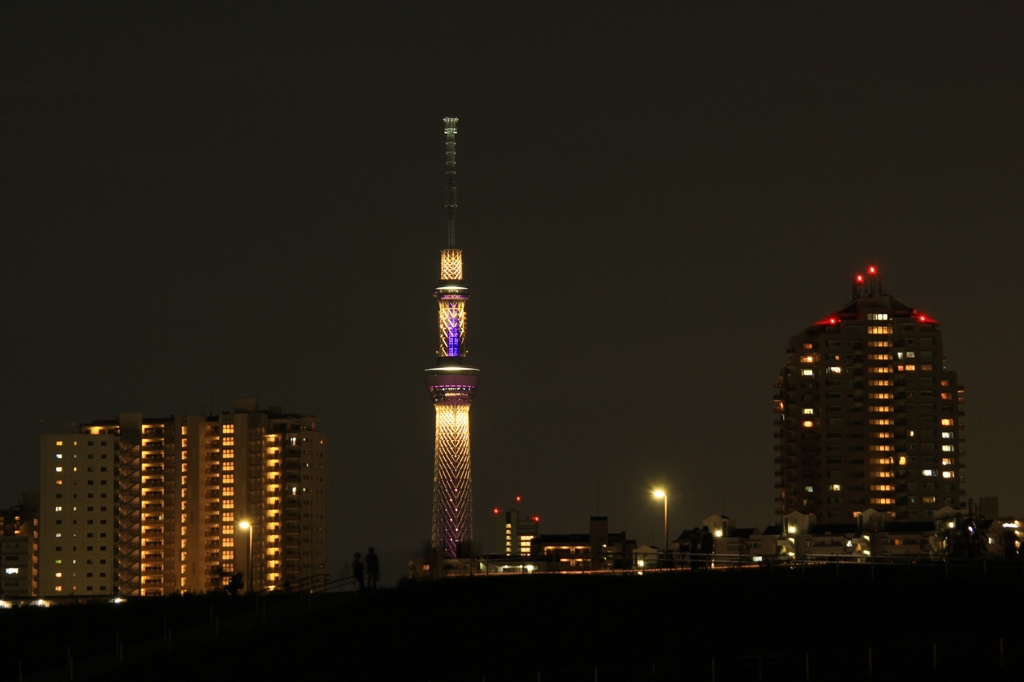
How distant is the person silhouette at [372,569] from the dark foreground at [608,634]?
108cm

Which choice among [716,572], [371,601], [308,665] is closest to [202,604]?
[371,601]

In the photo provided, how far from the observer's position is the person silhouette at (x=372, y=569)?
6688 cm

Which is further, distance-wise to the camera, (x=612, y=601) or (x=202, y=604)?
(x=202, y=604)

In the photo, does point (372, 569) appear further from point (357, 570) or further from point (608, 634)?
point (608, 634)

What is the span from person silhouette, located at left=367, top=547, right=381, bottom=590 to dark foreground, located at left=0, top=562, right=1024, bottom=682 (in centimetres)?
108

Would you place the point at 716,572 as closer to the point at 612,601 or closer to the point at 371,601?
the point at 612,601

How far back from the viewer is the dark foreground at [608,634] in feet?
179

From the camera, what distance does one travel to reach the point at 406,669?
5753cm

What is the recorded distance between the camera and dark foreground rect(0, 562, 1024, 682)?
54.6m

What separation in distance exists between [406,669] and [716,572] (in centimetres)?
1280

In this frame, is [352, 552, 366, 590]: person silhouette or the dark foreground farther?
[352, 552, 366, 590]: person silhouette

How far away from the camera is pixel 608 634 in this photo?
59.0 meters

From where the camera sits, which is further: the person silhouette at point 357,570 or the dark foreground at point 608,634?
the person silhouette at point 357,570

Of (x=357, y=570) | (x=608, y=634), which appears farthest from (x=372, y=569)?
(x=608, y=634)
